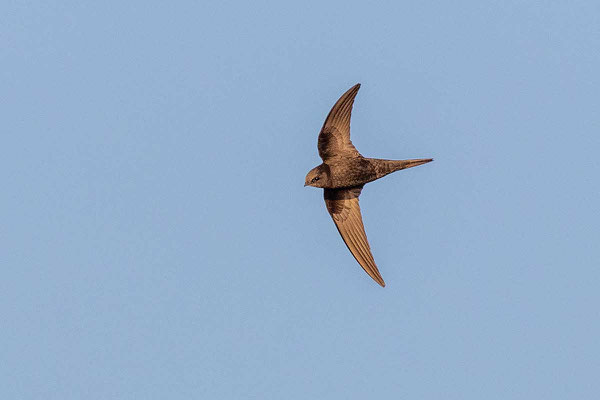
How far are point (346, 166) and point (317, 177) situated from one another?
32.9 inches

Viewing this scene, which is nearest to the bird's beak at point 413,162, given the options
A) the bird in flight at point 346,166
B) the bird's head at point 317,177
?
the bird in flight at point 346,166

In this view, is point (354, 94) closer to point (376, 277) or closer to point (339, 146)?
point (339, 146)

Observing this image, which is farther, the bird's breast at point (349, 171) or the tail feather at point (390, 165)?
the bird's breast at point (349, 171)

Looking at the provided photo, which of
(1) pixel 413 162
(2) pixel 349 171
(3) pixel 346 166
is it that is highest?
(3) pixel 346 166

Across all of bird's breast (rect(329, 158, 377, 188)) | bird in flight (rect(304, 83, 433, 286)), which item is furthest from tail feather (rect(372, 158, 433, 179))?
bird's breast (rect(329, 158, 377, 188))

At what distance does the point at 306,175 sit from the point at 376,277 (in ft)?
10.9

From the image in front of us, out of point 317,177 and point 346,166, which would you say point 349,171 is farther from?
point 317,177

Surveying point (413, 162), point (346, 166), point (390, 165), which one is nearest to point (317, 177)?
point (346, 166)

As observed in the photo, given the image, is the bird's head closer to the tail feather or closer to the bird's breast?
the bird's breast

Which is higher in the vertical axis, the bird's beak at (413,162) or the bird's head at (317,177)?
the bird's head at (317,177)

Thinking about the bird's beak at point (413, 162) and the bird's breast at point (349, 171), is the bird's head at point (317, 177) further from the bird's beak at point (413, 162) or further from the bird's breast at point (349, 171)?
the bird's beak at point (413, 162)

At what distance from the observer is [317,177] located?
109 ft

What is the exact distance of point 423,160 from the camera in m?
32.8

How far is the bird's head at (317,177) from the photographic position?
33125mm
